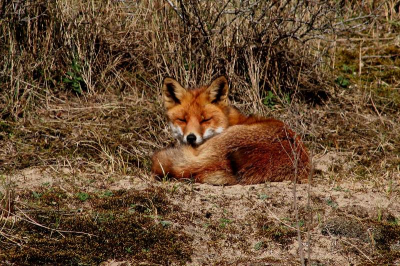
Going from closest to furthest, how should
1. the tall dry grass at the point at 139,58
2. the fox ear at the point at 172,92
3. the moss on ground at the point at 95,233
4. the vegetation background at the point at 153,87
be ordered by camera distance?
the moss on ground at the point at 95,233 < the vegetation background at the point at 153,87 < the fox ear at the point at 172,92 < the tall dry grass at the point at 139,58

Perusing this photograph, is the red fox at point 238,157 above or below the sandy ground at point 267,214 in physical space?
above

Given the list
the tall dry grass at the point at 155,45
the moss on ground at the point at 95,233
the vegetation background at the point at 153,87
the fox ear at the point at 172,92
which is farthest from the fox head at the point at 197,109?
the moss on ground at the point at 95,233

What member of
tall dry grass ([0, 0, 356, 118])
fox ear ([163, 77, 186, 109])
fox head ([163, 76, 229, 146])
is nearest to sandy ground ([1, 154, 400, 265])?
fox head ([163, 76, 229, 146])

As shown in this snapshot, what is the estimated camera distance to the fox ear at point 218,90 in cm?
510

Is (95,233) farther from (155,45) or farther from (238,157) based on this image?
(155,45)

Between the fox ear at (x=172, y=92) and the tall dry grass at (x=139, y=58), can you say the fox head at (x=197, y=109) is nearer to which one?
the fox ear at (x=172, y=92)

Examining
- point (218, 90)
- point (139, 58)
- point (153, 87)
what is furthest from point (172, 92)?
point (139, 58)

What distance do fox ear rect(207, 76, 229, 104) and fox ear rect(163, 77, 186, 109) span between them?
0.94 ft

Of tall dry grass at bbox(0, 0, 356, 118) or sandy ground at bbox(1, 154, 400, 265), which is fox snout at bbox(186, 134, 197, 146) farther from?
tall dry grass at bbox(0, 0, 356, 118)

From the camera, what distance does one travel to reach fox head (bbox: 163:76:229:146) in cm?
504

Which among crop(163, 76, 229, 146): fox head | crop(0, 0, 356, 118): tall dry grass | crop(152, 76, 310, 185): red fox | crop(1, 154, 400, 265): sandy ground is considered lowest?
crop(1, 154, 400, 265): sandy ground

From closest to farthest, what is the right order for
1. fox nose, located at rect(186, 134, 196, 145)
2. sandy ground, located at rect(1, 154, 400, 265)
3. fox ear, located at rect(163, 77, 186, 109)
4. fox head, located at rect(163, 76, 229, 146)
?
sandy ground, located at rect(1, 154, 400, 265) < fox nose, located at rect(186, 134, 196, 145) < fox head, located at rect(163, 76, 229, 146) < fox ear, located at rect(163, 77, 186, 109)

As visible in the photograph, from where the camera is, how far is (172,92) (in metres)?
5.27

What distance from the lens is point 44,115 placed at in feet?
18.4
